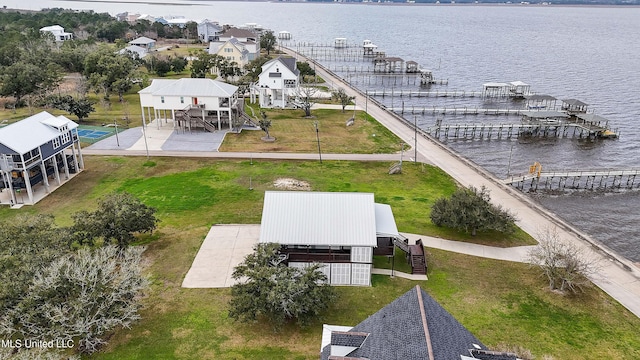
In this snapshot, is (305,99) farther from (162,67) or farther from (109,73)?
(162,67)

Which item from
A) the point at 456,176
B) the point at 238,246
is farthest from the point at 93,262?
the point at 456,176

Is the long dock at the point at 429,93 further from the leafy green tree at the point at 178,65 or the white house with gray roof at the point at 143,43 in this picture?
the white house with gray roof at the point at 143,43

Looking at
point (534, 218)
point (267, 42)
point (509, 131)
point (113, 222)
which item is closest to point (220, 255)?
point (113, 222)

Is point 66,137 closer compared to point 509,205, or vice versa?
point 509,205

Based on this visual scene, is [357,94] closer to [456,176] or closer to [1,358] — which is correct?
[456,176]

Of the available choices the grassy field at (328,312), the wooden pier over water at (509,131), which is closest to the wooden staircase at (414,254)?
the grassy field at (328,312)

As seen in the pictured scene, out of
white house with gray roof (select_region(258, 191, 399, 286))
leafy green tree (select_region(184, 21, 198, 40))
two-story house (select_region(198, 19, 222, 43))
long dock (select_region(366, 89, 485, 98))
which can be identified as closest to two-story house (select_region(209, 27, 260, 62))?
two-story house (select_region(198, 19, 222, 43))
